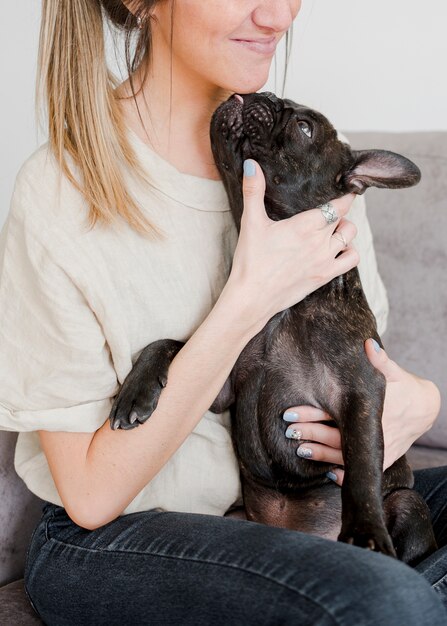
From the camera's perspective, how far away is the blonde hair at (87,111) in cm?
151

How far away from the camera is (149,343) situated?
156 centimetres

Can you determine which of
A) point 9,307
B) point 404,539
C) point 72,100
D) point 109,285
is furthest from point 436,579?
point 72,100

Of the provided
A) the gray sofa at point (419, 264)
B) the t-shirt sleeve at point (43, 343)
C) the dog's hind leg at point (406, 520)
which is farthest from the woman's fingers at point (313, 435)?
the gray sofa at point (419, 264)

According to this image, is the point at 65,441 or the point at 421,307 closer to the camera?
the point at 65,441

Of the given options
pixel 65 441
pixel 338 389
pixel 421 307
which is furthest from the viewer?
pixel 421 307

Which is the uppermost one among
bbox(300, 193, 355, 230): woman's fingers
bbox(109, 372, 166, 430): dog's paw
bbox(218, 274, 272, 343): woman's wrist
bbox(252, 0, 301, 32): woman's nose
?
bbox(252, 0, 301, 32): woman's nose

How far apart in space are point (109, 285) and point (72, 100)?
0.34 metres

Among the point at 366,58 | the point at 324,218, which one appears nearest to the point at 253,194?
the point at 324,218

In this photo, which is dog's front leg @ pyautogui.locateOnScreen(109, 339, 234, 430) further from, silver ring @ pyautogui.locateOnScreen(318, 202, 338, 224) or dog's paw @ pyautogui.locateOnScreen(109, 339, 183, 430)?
silver ring @ pyautogui.locateOnScreen(318, 202, 338, 224)

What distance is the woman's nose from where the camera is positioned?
4.99 feet

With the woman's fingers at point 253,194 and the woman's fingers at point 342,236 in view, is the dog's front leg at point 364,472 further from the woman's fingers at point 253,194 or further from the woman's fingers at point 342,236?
the woman's fingers at point 253,194

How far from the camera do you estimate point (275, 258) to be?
152cm

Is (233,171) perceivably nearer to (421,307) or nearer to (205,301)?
(205,301)

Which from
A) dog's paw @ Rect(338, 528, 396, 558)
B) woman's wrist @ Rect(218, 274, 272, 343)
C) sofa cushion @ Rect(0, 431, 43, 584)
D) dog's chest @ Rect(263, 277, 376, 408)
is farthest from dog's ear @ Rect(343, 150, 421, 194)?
sofa cushion @ Rect(0, 431, 43, 584)
